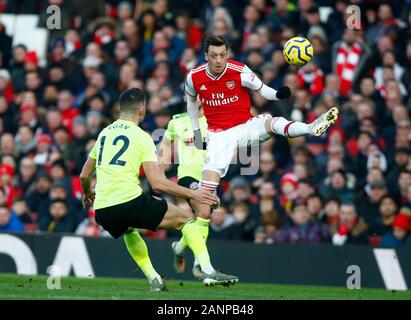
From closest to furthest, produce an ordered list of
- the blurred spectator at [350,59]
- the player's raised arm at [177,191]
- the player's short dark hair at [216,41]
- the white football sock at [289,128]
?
the player's raised arm at [177,191] < the white football sock at [289,128] < the player's short dark hair at [216,41] < the blurred spectator at [350,59]

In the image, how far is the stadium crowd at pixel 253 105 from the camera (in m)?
17.9

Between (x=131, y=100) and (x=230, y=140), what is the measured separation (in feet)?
7.27

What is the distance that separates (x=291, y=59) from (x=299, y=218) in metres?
3.94

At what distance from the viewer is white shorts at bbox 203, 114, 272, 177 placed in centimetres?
1477

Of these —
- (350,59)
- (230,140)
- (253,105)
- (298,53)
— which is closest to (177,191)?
(230,140)

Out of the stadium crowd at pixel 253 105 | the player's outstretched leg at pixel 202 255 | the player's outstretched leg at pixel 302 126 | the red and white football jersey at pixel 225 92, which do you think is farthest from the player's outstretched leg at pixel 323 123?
the stadium crowd at pixel 253 105

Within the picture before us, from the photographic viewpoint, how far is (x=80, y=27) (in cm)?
2353

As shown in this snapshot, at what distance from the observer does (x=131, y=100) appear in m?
13.1

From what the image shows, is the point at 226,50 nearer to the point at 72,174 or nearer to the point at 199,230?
the point at 199,230

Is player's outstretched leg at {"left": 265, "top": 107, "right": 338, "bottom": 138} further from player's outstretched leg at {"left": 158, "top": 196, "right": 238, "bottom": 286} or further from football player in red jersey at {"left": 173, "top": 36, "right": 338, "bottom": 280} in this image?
player's outstretched leg at {"left": 158, "top": 196, "right": 238, "bottom": 286}

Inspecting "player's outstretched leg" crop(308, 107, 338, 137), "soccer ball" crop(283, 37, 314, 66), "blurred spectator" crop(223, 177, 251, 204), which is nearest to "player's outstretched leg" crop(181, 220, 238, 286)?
"player's outstretched leg" crop(308, 107, 338, 137)

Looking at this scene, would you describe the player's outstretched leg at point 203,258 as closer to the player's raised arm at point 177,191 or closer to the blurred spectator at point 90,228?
the player's raised arm at point 177,191

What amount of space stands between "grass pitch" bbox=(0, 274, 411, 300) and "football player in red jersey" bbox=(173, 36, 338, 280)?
4.12 feet
